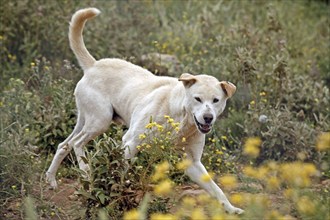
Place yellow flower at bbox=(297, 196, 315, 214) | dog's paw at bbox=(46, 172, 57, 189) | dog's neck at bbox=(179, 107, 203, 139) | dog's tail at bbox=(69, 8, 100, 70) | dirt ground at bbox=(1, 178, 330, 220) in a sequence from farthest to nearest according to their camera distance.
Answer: dog's tail at bbox=(69, 8, 100, 70)
dog's paw at bbox=(46, 172, 57, 189)
dog's neck at bbox=(179, 107, 203, 139)
dirt ground at bbox=(1, 178, 330, 220)
yellow flower at bbox=(297, 196, 315, 214)

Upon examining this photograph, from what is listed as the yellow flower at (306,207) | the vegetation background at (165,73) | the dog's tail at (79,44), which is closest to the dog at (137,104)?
the dog's tail at (79,44)

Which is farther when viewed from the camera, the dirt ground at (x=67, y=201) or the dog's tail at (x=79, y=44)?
the dog's tail at (x=79, y=44)

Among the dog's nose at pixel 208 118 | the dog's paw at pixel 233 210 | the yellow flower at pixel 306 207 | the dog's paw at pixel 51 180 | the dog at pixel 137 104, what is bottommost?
the dog's paw at pixel 51 180

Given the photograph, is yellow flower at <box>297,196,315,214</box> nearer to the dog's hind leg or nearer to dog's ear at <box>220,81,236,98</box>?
dog's ear at <box>220,81,236,98</box>

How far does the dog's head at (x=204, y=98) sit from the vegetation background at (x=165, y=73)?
1.14 feet

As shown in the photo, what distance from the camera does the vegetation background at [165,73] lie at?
548 cm

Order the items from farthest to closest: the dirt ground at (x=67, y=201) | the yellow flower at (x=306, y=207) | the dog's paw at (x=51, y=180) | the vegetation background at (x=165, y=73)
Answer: the dog's paw at (x=51, y=180), the dirt ground at (x=67, y=201), the vegetation background at (x=165, y=73), the yellow flower at (x=306, y=207)

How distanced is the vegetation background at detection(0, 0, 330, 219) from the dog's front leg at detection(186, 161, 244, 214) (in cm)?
29

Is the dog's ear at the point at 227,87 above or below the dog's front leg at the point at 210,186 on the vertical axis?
above

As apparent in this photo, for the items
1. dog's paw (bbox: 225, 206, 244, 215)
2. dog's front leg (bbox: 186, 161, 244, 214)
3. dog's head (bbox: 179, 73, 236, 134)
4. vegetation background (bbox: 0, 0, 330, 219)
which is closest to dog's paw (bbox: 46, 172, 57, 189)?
vegetation background (bbox: 0, 0, 330, 219)

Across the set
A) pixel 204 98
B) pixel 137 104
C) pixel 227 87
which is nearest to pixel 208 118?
pixel 204 98

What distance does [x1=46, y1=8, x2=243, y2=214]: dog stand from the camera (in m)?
5.82

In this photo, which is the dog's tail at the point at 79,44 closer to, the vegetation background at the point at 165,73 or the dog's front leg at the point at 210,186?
the vegetation background at the point at 165,73

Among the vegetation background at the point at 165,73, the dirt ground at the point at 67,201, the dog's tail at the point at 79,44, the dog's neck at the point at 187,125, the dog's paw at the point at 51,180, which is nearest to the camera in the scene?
the vegetation background at the point at 165,73
